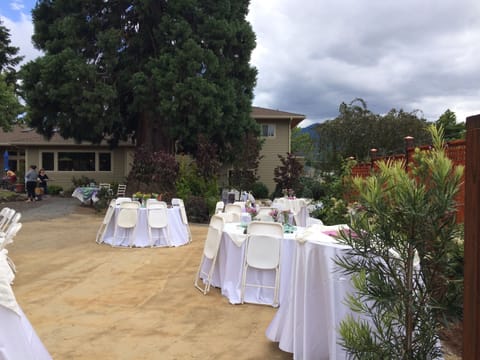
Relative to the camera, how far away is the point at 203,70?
17156 mm

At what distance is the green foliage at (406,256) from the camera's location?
1.75 metres

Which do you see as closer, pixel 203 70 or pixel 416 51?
pixel 416 51

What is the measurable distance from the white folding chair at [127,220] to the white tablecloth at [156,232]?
0.08 m

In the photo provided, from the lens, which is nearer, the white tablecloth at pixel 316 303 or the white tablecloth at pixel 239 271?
the white tablecloth at pixel 316 303

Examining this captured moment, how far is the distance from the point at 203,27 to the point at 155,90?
11.7 ft

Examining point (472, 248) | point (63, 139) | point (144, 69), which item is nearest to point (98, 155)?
point (63, 139)

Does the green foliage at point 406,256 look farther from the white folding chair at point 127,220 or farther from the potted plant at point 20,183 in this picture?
the potted plant at point 20,183

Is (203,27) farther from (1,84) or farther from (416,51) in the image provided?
(1,84)

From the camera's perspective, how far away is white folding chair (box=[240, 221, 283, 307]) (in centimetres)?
478

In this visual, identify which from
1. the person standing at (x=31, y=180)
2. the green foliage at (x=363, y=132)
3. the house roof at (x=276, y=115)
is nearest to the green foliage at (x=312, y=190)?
the green foliage at (x=363, y=132)

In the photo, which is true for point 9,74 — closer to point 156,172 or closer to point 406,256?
point 156,172

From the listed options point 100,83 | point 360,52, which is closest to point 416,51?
point 360,52

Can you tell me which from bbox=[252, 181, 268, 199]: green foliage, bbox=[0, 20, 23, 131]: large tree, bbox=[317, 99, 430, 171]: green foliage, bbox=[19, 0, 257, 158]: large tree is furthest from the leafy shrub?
bbox=[317, 99, 430, 171]: green foliage

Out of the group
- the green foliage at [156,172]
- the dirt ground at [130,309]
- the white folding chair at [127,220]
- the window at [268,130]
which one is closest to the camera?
the dirt ground at [130,309]
